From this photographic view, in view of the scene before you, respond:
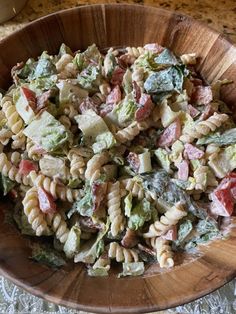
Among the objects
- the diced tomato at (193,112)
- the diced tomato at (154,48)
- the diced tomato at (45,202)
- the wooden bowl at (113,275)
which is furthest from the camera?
the diced tomato at (154,48)

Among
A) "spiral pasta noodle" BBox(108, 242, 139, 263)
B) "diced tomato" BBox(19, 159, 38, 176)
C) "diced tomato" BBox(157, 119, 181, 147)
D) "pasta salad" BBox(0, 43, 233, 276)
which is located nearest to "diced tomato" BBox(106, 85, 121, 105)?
"pasta salad" BBox(0, 43, 233, 276)

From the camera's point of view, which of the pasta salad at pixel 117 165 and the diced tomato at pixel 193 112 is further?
the diced tomato at pixel 193 112

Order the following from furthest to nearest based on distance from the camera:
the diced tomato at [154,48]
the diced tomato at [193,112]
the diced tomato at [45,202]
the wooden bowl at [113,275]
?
the diced tomato at [154,48], the diced tomato at [193,112], the diced tomato at [45,202], the wooden bowl at [113,275]

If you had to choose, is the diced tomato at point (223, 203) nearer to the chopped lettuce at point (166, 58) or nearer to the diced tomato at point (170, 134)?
the diced tomato at point (170, 134)

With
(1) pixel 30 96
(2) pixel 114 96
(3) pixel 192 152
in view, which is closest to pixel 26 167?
(1) pixel 30 96

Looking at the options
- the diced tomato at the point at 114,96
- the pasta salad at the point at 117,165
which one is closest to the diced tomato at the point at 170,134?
the pasta salad at the point at 117,165

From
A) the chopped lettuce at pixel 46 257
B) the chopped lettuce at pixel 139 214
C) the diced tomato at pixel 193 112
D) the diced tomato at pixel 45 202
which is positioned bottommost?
the chopped lettuce at pixel 46 257

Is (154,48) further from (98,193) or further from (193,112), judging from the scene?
(98,193)
